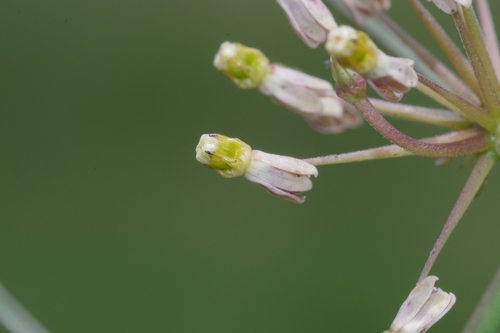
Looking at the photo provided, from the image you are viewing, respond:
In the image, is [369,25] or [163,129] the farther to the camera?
[163,129]

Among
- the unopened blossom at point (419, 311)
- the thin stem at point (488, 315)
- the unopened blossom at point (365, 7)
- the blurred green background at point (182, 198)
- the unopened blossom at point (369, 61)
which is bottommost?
the blurred green background at point (182, 198)

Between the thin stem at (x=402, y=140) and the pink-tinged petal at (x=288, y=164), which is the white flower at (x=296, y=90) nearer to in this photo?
the pink-tinged petal at (x=288, y=164)

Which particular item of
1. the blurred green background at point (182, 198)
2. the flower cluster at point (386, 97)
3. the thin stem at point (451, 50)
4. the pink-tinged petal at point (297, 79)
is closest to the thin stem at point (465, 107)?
the flower cluster at point (386, 97)

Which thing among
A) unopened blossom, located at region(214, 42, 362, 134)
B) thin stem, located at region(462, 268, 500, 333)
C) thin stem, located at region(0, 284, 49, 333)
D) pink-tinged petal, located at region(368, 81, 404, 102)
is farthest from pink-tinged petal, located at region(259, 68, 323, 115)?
thin stem, located at region(0, 284, 49, 333)

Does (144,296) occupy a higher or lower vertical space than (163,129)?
lower

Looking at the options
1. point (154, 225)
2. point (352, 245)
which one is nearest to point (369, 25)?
point (352, 245)

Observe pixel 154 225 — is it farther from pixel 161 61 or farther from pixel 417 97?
pixel 417 97
